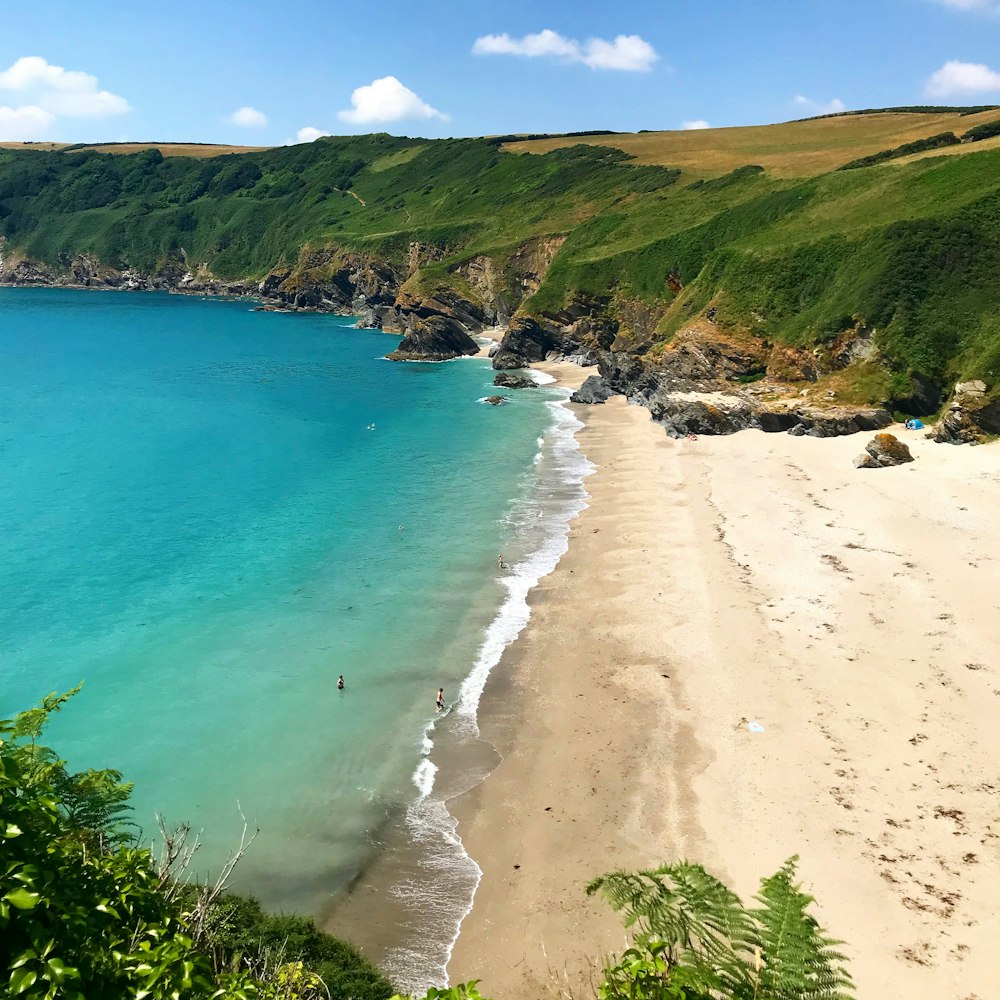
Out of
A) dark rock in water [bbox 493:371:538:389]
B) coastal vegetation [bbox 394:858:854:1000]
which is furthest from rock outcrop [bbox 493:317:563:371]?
coastal vegetation [bbox 394:858:854:1000]

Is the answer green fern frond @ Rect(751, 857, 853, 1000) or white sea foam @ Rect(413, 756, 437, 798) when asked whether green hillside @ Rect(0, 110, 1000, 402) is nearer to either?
white sea foam @ Rect(413, 756, 437, 798)

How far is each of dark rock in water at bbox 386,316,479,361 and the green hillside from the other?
1353 centimetres

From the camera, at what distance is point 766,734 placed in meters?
24.9

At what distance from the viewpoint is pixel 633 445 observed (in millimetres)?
64625

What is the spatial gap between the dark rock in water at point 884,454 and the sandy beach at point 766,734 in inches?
200

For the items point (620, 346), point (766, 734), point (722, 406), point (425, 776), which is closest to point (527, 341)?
point (620, 346)

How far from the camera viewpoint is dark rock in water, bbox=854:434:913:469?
4959cm

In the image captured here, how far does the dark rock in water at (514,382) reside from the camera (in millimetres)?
93812

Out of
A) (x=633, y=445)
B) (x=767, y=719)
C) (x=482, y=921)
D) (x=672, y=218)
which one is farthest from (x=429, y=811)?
(x=672, y=218)

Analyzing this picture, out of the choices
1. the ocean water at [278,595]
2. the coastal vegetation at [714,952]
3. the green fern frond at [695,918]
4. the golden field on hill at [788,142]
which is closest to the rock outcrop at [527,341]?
the ocean water at [278,595]

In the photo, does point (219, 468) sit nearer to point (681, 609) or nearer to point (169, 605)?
point (169, 605)

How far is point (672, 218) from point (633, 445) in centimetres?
6589

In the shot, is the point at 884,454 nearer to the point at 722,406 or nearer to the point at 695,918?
the point at 722,406

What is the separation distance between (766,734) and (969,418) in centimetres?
3819
